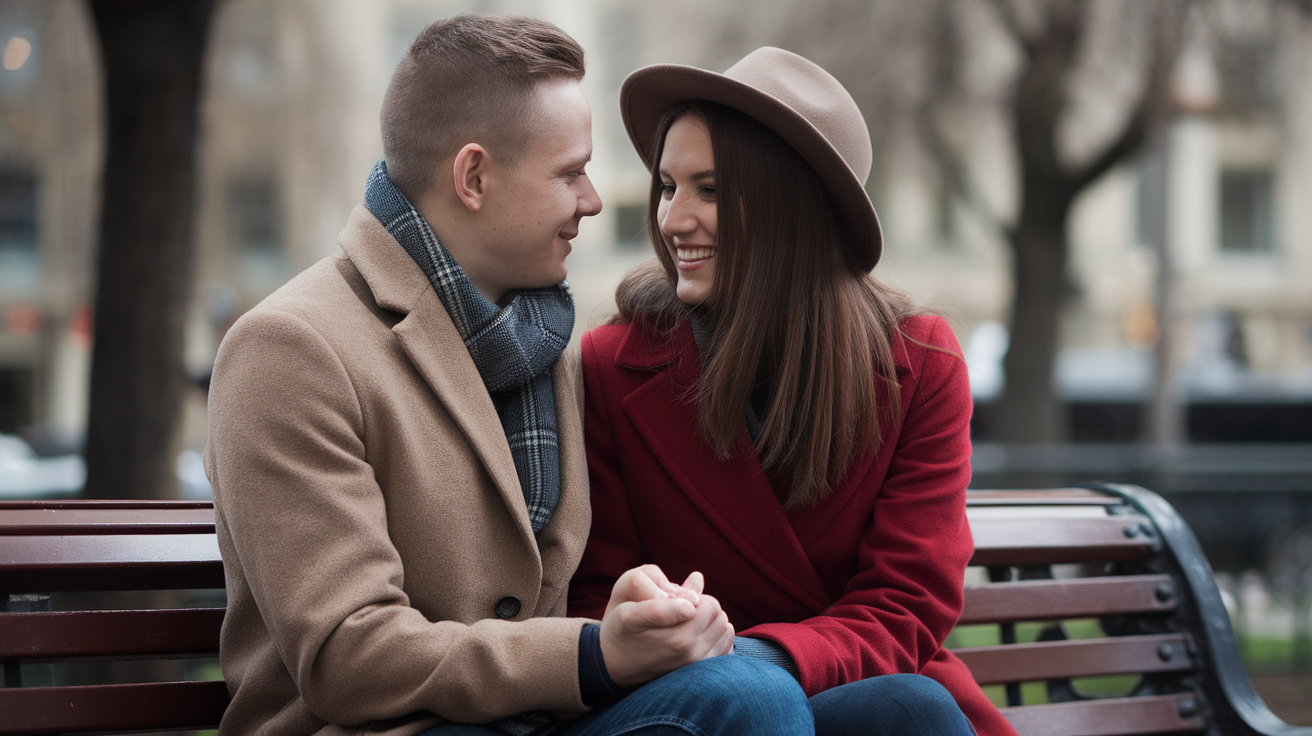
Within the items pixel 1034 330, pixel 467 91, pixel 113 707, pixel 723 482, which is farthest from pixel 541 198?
pixel 1034 330

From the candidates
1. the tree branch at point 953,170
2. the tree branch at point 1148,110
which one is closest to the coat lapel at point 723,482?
the tree branch at point 1148,110

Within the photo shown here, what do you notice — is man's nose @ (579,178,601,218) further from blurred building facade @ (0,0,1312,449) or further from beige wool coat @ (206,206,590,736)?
blurred building facade @ (0,0,1312,449)

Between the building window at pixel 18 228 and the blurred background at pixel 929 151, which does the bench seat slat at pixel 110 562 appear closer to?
the blurred background at pixel 929 151

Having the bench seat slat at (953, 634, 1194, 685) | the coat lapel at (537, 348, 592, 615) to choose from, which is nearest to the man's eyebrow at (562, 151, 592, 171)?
the coat lapel at (537, 348, 592, 615)

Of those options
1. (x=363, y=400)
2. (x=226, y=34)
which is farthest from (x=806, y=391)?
(x=226, y=34)

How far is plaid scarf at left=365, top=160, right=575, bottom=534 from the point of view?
2441 mm

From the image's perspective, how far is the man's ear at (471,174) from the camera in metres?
2.44

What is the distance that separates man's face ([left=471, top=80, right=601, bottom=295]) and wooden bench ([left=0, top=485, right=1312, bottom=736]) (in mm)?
813

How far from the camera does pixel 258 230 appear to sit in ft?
82.2

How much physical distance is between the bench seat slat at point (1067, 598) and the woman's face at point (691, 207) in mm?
1026

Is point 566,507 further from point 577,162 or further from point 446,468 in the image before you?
point 577,162

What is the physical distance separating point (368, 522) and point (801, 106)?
1.21 m

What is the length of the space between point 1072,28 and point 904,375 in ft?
20.5

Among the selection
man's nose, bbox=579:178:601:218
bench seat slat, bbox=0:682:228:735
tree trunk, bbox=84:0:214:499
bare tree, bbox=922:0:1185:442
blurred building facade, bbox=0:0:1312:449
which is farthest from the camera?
blurred building facade, bbox=0:0:1312:449
